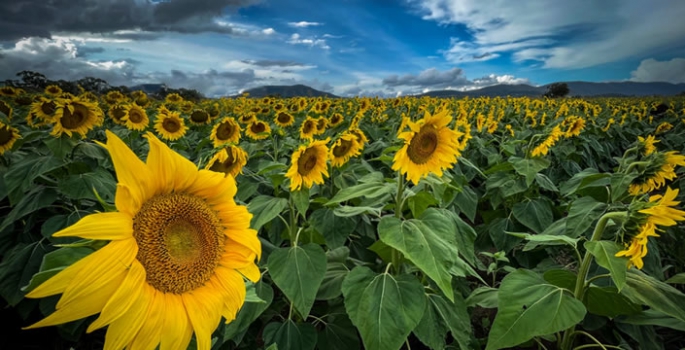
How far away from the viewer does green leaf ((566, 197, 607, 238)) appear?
8.20ft

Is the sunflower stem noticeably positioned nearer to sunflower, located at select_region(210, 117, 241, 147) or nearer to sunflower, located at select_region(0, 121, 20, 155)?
sunflower, located at select_region(210, 117, 241, 147)

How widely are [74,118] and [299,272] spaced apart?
2968mm

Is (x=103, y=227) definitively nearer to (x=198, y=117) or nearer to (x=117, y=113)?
(x=117, y=113)

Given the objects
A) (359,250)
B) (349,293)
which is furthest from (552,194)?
(349,293)

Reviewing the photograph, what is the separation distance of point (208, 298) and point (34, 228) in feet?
10.0

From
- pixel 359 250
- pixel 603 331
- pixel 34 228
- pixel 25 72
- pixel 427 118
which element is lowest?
pixel 603 331

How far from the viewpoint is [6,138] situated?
3.32 meters

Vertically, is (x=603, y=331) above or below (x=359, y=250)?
below

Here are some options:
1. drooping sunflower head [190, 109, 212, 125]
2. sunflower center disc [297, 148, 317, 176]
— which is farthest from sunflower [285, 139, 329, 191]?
drooping sunflower head [190, 109, 212, 125]

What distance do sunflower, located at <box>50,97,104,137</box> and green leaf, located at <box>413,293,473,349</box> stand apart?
329 cm

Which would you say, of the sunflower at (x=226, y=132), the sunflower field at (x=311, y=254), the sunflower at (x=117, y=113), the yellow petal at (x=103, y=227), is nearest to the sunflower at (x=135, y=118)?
the sunflower at (x=117, y=113)

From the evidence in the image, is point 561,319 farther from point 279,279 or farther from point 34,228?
point 34,228

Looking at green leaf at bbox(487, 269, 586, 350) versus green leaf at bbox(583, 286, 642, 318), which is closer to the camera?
green leaf at bbox(487, 269, 586, 350)

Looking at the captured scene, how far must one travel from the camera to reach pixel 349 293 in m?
2.01
